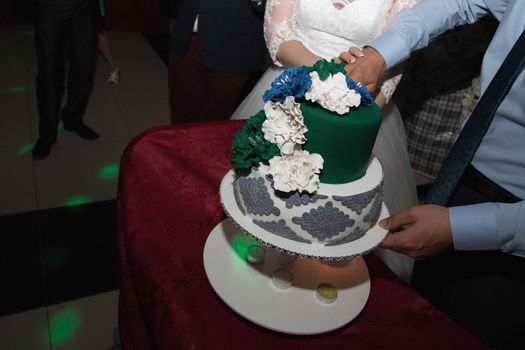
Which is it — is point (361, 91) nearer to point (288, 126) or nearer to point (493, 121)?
point (288, 126)

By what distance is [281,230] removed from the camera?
0.87 m

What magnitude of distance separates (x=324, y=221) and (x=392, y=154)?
3.40ft

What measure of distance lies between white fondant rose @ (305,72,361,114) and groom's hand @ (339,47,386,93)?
0.38 metres

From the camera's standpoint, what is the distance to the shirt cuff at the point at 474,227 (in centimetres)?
99

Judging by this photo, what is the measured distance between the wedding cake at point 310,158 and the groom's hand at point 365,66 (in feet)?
1.08

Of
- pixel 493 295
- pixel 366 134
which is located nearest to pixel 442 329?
pixel 493 295

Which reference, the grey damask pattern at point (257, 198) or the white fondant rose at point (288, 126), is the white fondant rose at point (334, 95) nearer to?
the white fondant rose at point (288, 126)

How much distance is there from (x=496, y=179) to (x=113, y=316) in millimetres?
1585

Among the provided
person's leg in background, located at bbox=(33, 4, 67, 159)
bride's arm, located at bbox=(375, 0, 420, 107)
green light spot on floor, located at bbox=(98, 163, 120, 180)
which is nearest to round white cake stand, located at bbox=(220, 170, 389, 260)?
bride's arm, located at bbox=(375, 0, 420, 107)

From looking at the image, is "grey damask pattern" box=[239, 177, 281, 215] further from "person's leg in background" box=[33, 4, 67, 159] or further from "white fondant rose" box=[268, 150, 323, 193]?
"person's leg in background" box=[33, 4, 67, 159]

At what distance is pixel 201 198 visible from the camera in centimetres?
126

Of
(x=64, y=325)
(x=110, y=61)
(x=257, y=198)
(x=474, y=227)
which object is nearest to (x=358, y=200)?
(x=257, y=198)

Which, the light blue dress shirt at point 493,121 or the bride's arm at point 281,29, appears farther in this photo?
the bride's arm at point 281,29

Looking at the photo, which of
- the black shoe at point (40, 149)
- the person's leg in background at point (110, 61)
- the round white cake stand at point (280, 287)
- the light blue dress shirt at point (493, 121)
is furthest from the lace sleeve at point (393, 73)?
the person's leg in background at point (110, 61)
